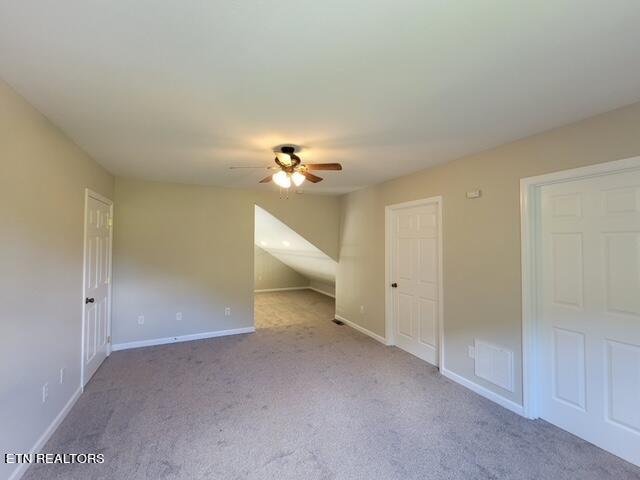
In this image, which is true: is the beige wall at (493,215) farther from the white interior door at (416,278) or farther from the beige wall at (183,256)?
the beige wall at (183,256)

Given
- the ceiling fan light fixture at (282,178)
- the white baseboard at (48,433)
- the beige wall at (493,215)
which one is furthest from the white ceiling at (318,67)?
the white baseboard at (48,433)

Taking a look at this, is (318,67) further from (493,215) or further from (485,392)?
(485,392)

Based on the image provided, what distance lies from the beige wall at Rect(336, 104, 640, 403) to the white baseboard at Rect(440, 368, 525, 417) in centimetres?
4

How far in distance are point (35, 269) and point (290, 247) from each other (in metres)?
4.56

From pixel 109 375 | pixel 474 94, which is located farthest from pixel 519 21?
pixel 109 375

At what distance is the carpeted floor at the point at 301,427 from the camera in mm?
1843

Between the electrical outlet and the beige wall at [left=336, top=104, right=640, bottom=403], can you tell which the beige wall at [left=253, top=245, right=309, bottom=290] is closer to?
the beige wall at [left=336, top=104, right=640, bottom=403]

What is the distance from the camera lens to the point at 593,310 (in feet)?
6.88

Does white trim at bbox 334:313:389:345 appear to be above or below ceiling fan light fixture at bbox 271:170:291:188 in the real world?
below

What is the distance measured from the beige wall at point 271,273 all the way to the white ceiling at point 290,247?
0.33 metres

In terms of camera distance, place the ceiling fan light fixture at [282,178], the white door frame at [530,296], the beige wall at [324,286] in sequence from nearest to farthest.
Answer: the white door frame at [530,296]
the ceiling fan light fixture at [282,178]
the beige wall at [324,286]

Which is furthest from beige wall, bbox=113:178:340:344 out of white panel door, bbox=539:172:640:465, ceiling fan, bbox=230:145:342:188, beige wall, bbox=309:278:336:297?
white panel door, bbox=539:172:640:465

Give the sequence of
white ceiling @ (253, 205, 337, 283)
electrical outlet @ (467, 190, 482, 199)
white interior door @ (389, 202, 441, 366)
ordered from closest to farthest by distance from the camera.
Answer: electrical outlet @ (467, 190, 482, 199)
white interior door @ (389, 202, 441, 366)
white ceiling @ (253, 205, 337, 283)

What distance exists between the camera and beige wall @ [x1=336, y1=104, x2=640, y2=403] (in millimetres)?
2027
